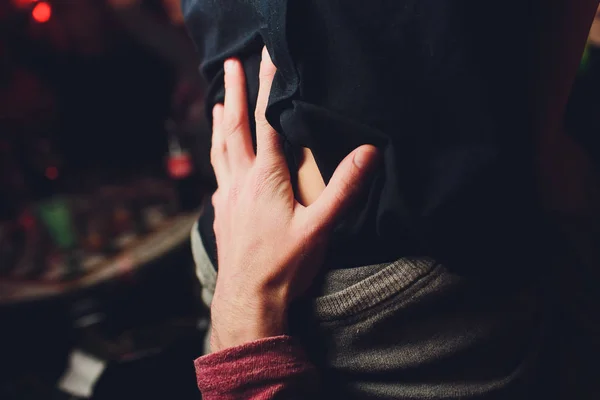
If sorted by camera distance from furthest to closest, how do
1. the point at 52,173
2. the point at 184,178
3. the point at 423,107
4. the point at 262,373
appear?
the point at 52,173 → the point at 184,178 → the point at 262,373 → the point at 423,107

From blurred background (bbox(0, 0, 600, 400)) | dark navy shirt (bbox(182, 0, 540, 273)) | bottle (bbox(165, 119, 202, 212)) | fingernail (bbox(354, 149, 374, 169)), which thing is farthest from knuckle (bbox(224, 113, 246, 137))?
bottle (bbox(165, 119, 202, 212))

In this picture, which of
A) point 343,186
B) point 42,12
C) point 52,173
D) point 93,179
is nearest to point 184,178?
point 93,179

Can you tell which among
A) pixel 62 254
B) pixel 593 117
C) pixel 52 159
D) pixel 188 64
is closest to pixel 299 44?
pixel 593 117

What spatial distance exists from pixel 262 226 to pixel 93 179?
2444mm

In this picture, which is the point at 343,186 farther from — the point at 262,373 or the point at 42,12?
the point at 42,12

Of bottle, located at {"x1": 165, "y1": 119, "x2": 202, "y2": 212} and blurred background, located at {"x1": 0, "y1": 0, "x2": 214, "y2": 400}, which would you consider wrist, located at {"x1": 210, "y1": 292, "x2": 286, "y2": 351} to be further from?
bottle, located at {"x1": 165, "y1": 119, "x2": 202, "y2": 212}

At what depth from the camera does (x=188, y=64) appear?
331cm

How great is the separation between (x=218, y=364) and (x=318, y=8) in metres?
0.56

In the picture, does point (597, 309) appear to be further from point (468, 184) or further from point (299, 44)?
point (299, 44)

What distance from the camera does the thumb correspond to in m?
0.63

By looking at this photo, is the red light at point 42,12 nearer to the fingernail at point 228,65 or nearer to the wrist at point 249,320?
the fingernail at point 228,65

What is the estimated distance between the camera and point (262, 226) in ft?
2.48

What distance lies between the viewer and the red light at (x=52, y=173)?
2.80m

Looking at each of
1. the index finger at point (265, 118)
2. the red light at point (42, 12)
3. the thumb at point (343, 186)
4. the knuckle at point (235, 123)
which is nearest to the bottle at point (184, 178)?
the red light at point (42, 12)
